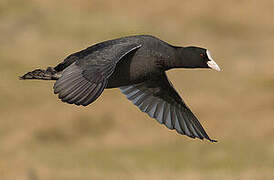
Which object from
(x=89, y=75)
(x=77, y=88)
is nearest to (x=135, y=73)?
(x=89, y=75)

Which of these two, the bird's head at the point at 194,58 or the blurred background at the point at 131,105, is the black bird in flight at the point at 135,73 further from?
the blurred background at the point at 131,105

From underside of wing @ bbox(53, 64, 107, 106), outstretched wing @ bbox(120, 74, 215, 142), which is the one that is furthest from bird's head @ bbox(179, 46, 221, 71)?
underside of wing @ bbox(53, 64, 107, 106)

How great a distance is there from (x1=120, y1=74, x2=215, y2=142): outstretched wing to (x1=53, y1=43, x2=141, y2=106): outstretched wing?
1.73 m

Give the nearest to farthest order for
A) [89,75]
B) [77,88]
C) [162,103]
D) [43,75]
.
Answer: [77,88], [89,75], [43,75], [162,103]

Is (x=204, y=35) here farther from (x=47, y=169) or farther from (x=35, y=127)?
(x=47, y=169)

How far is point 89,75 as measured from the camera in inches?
389

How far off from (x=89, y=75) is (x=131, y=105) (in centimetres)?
1247

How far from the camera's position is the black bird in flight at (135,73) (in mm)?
9711

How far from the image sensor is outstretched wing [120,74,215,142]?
12086mm

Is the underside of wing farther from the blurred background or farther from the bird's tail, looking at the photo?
the blurred background

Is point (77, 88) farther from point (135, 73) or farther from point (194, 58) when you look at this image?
point (194, 58)

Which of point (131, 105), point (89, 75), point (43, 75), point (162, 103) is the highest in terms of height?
point (89, 75)

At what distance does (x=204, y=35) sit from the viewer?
93.6 feet

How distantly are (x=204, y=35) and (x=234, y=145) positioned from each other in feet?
29.2
